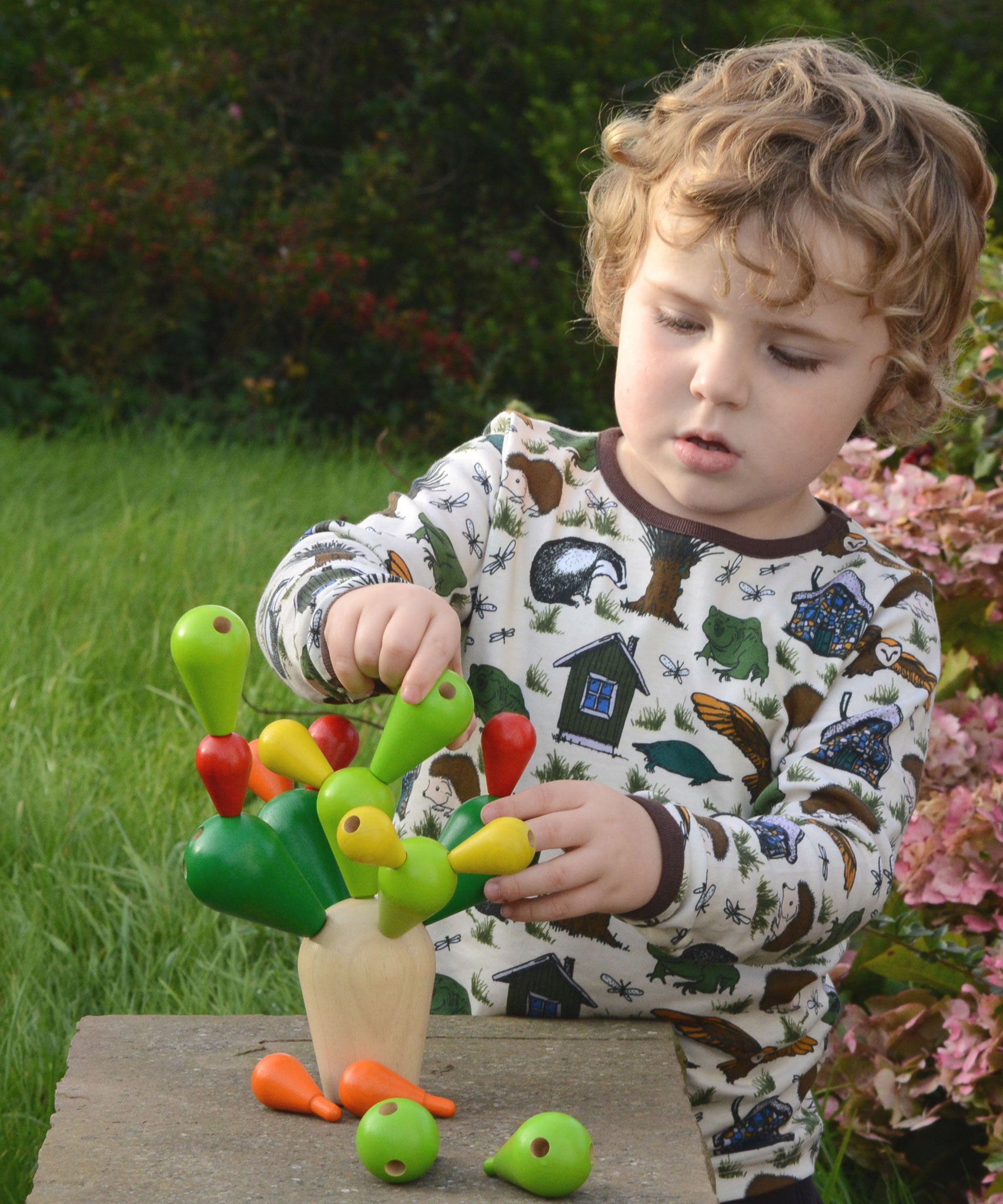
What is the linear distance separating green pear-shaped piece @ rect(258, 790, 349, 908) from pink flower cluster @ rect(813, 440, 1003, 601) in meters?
1.10

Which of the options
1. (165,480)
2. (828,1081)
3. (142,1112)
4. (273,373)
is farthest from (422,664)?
(273,373)

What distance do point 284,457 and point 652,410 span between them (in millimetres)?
3615

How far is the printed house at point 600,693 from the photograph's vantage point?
1.30 meters

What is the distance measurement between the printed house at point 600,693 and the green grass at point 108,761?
68 centimetres

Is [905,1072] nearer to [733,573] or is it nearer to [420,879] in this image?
[733,573]

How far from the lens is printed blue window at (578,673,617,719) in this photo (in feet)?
4.29

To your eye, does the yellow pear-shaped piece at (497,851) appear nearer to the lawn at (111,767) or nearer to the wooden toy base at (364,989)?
the wooden toy base at (364,989)

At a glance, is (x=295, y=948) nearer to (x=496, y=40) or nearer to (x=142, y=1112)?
(x=142, y=1112)

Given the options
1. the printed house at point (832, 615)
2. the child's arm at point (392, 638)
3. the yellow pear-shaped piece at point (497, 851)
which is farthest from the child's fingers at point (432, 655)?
the printed house at point (832, 615)

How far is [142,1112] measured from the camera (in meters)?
1.01

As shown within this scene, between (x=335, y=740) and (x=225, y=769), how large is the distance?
0.12 m

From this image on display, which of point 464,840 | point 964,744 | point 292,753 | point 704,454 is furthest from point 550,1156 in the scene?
point 964,744

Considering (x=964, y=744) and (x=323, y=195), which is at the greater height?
(x=964, y=744)

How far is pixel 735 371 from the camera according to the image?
121cm
